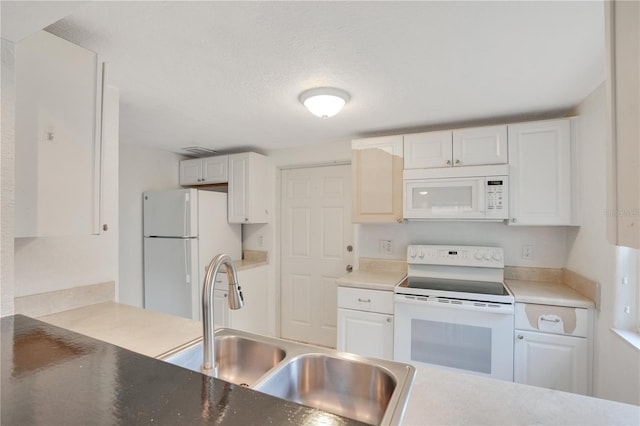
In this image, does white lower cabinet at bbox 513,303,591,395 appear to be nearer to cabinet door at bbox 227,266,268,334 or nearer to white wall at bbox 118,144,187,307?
cabinet door at bbox 227,266,268,334

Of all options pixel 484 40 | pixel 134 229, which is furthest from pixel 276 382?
pixel 134 229

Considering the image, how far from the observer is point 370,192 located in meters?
2.71

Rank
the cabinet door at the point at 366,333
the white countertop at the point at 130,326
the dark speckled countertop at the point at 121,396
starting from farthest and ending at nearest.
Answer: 1. the cabinet door at the point at 366,333
2. the white countertop at the point at 130,326
3. the dark speckled countertop at the point at 121,396

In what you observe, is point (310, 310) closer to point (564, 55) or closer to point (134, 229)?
point (134, 229)

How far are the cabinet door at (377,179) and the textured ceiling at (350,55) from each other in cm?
33

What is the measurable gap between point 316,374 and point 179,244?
234 cm

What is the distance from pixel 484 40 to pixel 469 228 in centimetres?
173

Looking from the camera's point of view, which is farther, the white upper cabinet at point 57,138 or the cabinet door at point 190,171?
the cabinet door at point 190,171

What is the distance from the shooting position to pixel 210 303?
3.06 feet

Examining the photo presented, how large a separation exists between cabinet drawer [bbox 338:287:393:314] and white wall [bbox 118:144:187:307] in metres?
2.19

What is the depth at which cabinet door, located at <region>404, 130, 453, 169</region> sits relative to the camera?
2.44m

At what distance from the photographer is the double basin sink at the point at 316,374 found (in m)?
0.97

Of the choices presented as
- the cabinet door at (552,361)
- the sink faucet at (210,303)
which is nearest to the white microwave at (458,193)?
the cabinet door at (552,361)

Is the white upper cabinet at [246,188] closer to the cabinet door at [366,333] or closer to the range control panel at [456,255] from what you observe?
the cabinet door at [366,333]
